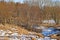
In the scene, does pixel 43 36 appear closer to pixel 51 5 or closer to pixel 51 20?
pixel 51 20

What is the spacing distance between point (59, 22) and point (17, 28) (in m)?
0.86

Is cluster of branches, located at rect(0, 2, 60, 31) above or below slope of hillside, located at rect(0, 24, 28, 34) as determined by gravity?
above

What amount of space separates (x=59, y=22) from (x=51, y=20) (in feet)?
0.54

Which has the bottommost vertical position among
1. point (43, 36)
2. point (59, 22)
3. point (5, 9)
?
point (43, 36)

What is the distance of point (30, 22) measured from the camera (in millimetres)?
3932

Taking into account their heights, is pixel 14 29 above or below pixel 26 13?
below

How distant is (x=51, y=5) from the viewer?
396 centimetres

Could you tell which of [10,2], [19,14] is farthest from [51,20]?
[10,2]

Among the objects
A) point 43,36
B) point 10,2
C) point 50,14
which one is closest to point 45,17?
point 50,14

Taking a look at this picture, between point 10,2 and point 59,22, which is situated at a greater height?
point 10,2

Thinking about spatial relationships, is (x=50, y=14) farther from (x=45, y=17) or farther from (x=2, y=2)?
(x=2, y=2)

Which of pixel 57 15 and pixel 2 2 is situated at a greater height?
pixel 2 2

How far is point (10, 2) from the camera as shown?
3.95m

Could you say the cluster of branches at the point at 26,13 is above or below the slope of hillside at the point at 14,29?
above
